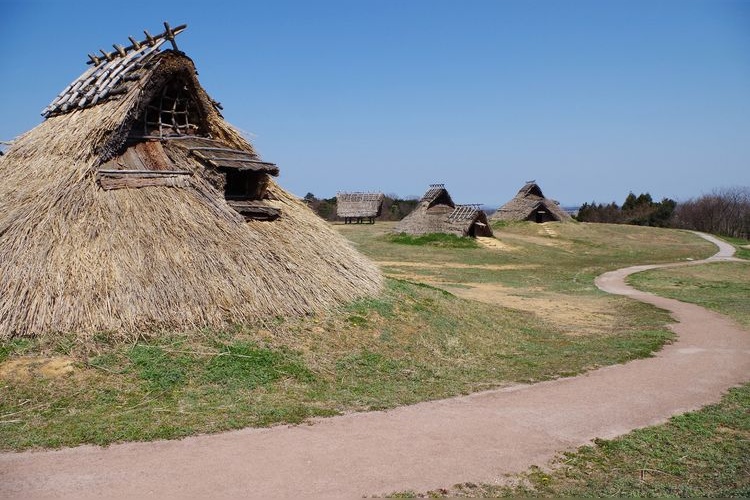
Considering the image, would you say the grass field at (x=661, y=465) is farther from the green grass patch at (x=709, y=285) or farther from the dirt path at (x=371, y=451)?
the green grass patch at (x=709, y=285)

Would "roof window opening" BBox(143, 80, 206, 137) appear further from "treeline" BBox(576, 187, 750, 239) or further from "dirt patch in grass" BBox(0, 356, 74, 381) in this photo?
"treeline" BBox(576, 187, 750, 239)

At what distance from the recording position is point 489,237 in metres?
44.5

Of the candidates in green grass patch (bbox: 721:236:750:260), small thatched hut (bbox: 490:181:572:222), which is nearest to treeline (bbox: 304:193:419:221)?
small thatched hut (bbox: 490:181:572:222)

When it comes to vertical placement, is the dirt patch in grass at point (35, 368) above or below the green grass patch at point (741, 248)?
below

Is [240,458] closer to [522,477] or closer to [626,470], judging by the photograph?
[522,477]

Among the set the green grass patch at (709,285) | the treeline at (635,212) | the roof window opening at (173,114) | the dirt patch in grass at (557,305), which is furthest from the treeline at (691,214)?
the roof window opening at (173,114)

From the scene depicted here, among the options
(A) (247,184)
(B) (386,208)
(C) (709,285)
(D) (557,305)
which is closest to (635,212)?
(B) (386,208)

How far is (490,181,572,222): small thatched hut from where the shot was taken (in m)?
56.4

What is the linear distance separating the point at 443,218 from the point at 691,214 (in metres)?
45.0

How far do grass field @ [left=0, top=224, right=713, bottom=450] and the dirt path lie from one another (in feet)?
1.59

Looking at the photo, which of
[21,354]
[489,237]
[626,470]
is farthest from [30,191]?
[489,237]

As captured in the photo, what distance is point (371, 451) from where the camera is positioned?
6.91m

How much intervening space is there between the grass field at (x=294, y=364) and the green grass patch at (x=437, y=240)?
73.2 feet

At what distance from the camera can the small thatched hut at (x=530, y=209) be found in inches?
2222
